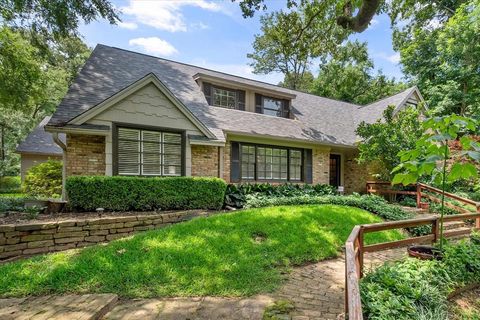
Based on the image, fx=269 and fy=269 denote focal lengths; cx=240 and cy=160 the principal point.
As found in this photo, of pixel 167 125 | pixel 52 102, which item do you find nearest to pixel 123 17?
pixel 167 125

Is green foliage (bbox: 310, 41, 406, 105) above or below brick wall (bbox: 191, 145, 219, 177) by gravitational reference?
above

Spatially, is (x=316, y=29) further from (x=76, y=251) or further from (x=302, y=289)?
(x=76, y=251)

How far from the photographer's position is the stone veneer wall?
14.5 m

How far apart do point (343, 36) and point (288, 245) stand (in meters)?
9.25

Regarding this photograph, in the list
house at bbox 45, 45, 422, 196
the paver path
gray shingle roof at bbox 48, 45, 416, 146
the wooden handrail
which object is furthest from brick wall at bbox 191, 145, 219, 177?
the wooden handrail

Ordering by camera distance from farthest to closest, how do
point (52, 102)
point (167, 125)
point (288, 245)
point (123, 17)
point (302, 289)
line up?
point (52, 102), point (123, 17), point (167, 125), point (288, 245), point (302, 289)

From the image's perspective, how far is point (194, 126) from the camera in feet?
30.5

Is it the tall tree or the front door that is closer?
the tall tree

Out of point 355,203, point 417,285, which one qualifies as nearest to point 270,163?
point 355,203

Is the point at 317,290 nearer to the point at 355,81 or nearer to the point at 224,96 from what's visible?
the point at 224,96

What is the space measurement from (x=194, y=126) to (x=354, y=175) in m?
9.96

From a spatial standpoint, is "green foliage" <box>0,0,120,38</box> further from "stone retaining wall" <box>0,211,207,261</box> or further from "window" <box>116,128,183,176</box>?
"stone retaining wall" <box>0,211,207,261</box>

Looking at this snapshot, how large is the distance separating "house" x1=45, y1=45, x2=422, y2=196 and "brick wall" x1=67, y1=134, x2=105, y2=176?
3cm

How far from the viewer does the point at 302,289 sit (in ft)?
13.1
